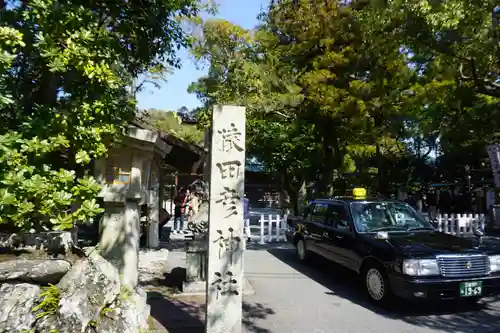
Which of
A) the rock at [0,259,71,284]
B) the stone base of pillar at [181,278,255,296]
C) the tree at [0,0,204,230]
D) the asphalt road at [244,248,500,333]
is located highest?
the tree at [0,0,204,230]

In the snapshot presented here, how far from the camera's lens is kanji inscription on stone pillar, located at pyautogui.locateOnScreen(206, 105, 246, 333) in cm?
471

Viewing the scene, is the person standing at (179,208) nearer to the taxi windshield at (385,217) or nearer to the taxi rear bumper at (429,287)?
the taxi windshield at (385,217)

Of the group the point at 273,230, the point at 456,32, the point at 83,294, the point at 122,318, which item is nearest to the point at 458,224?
the point at 273,230

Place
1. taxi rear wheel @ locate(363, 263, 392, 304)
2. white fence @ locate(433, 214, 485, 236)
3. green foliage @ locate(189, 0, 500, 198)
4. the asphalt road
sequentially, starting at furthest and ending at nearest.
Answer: white fence @ locate(433, 214, 485, 236)
green foliage @ locate(189, 0, 500, 198)
taxi rear wheel @ locate(363, 263, 392, 304)
the asphalt road

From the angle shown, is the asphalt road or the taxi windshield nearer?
the asphalt road

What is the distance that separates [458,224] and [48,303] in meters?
15.3

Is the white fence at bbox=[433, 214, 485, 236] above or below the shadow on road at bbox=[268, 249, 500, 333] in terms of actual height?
above

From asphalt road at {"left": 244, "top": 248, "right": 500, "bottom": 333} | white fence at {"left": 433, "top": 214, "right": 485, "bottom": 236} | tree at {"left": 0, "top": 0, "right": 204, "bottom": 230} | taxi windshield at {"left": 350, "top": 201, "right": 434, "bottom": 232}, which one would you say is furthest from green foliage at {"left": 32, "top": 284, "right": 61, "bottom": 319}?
white fence at {"left": 433, "top": 214, "right": 485, "bottom": 236}

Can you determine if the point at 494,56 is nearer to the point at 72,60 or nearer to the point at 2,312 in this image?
the point at 72,60

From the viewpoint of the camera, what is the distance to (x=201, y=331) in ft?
17.1

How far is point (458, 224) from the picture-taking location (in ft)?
50.6

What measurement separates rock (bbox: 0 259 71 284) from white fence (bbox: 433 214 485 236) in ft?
48.2

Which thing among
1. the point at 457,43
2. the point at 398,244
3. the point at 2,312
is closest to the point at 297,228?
the point at 398,244

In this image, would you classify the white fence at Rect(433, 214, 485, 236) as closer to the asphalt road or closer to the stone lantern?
the asphalt road
